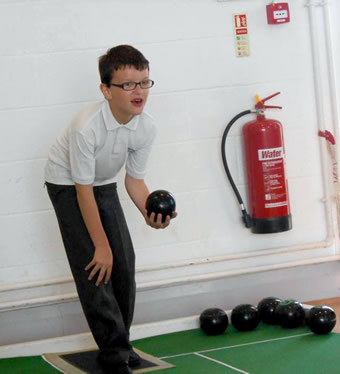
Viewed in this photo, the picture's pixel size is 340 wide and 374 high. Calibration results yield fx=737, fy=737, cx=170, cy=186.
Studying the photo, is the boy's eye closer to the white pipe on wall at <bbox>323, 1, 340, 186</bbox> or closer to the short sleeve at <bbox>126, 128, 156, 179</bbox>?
the short sleeve at <bbox>126, 128, 156, 179</bbox>

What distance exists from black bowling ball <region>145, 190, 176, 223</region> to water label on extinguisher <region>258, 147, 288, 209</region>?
1.33 m

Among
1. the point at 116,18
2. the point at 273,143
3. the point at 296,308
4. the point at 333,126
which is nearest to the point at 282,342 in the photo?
the point at 296,308

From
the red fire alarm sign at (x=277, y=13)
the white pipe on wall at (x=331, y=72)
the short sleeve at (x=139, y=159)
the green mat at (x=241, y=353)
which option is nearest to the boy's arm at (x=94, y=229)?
the short sleeve at (x=139, y=159)

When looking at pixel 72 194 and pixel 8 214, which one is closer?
pixel 72 194

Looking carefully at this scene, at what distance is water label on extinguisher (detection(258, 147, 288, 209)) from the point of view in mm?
4438


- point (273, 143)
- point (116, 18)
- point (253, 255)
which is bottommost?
point (253, 255)

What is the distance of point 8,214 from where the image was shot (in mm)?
4293

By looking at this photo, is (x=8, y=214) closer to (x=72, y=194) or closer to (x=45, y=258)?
(x=45, y=258)

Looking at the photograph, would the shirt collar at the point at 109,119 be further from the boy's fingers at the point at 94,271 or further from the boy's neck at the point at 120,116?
the boy's fingers at the point at 94,271

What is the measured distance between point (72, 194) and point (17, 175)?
99 cm

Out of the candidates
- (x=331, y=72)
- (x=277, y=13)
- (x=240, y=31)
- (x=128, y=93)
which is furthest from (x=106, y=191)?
(x=331, y=72)

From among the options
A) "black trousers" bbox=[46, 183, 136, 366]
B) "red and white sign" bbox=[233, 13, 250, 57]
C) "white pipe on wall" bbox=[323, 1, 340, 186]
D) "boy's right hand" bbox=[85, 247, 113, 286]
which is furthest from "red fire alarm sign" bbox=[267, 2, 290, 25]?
"boy's right hand" bbox=[85, 247, 113, 286]

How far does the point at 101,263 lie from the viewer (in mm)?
3264

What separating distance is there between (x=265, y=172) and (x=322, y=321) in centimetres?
105
